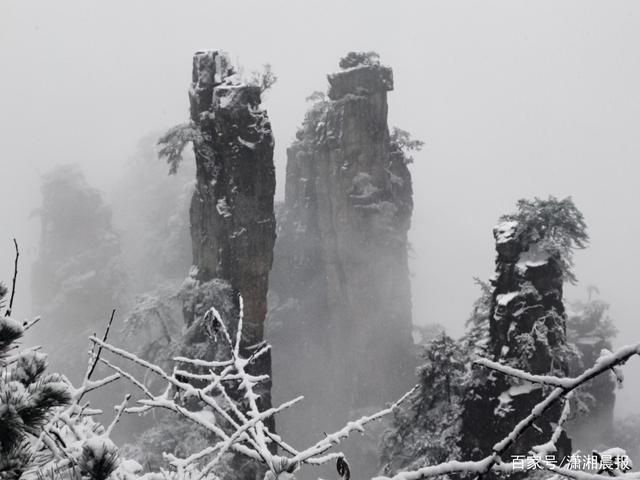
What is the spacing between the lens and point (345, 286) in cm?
2102

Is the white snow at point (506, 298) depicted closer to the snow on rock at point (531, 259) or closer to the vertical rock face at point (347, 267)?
the snow on rock at point (531, 259)

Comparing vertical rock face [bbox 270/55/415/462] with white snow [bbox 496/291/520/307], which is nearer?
white snow [bbox 496/291/520/307]

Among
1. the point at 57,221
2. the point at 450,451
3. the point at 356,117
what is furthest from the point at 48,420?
the point at 57,221

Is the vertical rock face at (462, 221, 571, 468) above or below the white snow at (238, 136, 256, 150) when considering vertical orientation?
below

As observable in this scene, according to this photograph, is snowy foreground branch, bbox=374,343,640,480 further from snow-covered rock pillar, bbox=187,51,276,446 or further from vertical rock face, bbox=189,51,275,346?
snow-covered rock pillar, bbox=187,51,276,446

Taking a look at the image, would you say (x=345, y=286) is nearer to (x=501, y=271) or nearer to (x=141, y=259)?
(x=501, y=271)

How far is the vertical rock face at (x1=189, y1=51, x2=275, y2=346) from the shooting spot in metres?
12.8

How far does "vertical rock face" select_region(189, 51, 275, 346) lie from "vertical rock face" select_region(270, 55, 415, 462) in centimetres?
690

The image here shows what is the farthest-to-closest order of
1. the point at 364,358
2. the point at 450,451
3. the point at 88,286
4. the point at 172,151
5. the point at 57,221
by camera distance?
the point at 57,221, the point at 88,286, the point at 364,358, the point at 172,151, the point at 450,451

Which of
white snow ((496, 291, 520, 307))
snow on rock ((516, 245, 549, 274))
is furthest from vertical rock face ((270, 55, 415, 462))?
white snow ((496, 291, 520, 307))

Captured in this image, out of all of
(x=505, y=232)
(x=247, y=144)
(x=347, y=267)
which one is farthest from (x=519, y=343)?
(x=347, y=267)

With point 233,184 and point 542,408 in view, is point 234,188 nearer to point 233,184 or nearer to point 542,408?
point 233,184

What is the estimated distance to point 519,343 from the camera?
35.0 feet

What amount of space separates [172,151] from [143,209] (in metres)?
22.5
